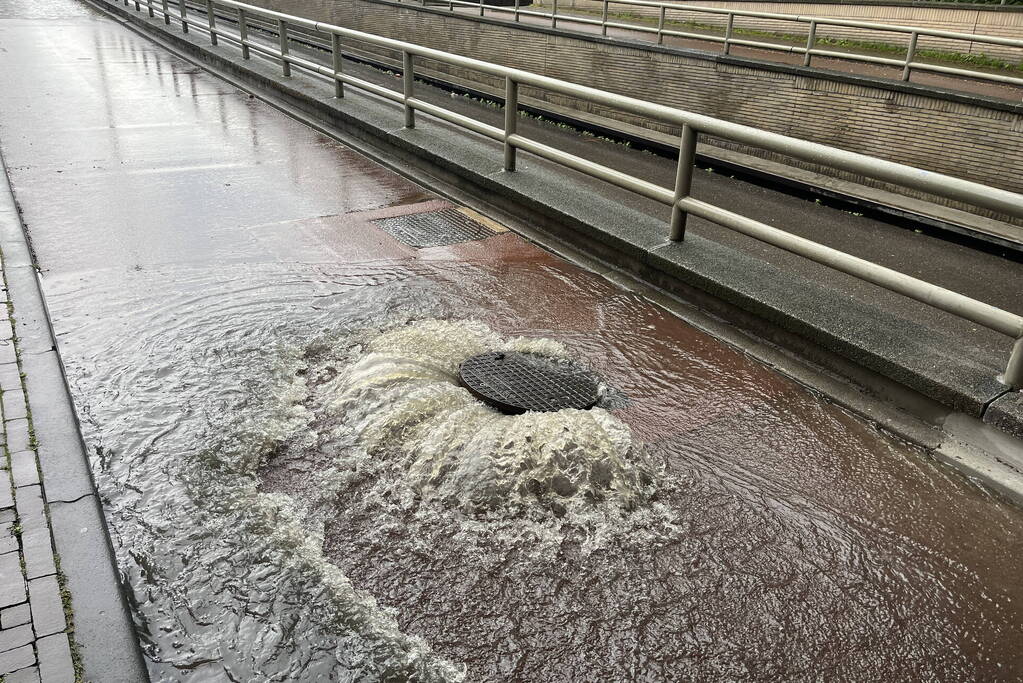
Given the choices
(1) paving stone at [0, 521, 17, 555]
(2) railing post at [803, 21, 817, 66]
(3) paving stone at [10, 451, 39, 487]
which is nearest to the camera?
(1) paving stone at [0, 521, 17, 555]

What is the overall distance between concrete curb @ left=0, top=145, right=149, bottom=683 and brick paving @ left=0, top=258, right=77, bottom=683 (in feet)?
0.10

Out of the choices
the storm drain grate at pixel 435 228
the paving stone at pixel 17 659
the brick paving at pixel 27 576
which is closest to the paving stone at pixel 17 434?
the brick paving at pixel 27 576

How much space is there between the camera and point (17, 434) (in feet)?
12.5

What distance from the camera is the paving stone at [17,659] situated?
2.60 m

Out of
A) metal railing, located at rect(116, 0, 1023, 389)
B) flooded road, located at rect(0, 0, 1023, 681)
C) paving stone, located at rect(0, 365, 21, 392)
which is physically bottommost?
flooded road, located at rect(0, 0, 1023, 681)

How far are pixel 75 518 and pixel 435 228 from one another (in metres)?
4.20

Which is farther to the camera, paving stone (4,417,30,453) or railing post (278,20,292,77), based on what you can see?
railing post (278,20,292,77)

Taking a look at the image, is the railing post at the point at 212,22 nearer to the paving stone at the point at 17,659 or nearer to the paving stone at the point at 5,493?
the paving stone at the point at 5,493

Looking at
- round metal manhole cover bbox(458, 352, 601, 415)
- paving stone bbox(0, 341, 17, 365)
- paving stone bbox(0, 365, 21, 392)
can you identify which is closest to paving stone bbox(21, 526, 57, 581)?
paving stone bbox(0, 365, 21, 392)

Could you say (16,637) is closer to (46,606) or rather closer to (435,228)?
(46,606)

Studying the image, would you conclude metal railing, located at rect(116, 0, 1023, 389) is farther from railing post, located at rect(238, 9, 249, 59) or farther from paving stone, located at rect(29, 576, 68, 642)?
railing post, located at rect(238, 9, 249, 59)

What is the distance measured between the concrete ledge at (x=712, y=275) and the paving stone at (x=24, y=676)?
3934 mm

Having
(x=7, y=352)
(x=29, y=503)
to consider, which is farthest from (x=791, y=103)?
(x=29, y=503)

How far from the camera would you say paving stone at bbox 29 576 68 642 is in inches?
109
